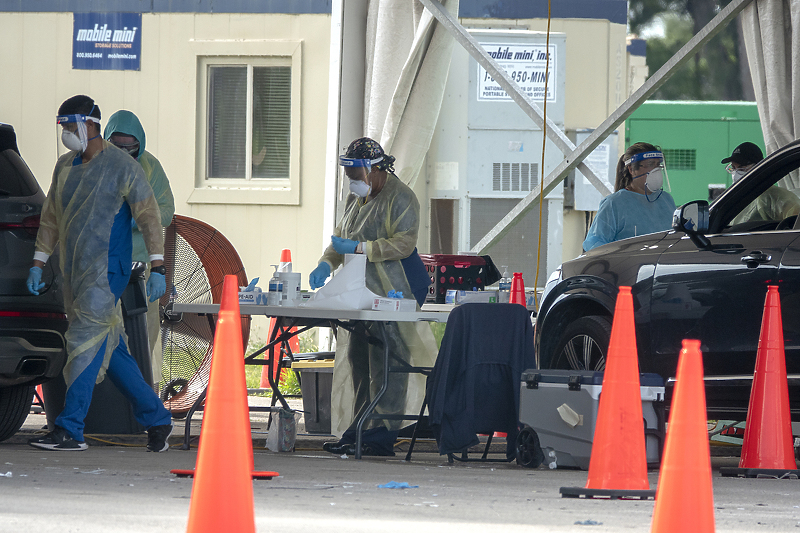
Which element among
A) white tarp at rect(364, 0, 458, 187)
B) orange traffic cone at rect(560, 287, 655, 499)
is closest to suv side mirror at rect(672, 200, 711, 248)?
orange traffic cone at rect(560, 287, 655, 499)

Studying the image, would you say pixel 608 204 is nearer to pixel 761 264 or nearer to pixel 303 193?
pixel 761 264

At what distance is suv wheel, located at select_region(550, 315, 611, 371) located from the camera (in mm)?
6922

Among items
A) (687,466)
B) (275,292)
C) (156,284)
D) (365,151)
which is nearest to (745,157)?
(365,151)

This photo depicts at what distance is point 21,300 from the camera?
7.14 meters

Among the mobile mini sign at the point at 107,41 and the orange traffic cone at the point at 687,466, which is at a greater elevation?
the mobile mini sign at the point at 107,41

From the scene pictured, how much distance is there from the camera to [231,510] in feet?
11.6

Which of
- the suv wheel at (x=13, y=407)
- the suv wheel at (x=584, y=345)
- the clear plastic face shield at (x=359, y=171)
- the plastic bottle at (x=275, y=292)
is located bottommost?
the suv wheel at (x=13, y=407)

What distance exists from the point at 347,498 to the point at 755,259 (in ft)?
→ 8.40

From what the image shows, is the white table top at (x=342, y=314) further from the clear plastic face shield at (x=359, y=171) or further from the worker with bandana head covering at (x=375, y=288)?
Answer: the clear plastic face shield at (x=359, y=171)

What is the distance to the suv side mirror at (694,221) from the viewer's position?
643 centimetres

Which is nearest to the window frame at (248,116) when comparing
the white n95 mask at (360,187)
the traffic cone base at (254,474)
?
the white n95 mask at (360,187)

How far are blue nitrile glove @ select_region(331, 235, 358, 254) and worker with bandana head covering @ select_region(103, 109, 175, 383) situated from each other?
4.01 ft

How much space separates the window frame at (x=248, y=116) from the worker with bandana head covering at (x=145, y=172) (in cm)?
481

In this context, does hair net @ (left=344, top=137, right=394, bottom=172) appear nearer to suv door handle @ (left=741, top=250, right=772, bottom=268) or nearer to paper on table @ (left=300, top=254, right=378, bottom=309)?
paper on table @ (left=300, top=254, right=378, bottom=309)
